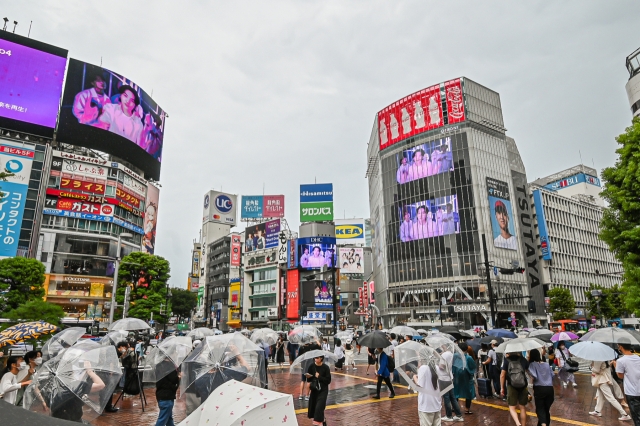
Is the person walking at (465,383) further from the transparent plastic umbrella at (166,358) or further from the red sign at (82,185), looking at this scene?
the red sign at (82,185)

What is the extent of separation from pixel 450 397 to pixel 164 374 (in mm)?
6510

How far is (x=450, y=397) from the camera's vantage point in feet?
30.8

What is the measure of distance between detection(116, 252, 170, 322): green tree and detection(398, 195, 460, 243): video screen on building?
37880 millimetres

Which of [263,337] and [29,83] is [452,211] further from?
[29,83]

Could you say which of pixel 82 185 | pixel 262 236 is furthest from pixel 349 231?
pixel 82 185

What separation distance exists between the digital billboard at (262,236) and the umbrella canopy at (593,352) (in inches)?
2597

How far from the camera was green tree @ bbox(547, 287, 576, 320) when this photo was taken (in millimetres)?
55594

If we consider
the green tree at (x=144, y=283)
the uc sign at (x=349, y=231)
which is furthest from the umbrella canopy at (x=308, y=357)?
the uc sign at (x=349, y=231)

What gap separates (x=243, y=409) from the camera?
3043 millimetres

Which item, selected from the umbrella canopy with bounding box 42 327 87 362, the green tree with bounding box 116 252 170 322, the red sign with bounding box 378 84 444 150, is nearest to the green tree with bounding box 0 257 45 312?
the green tree with bounding box 116 252 170 322

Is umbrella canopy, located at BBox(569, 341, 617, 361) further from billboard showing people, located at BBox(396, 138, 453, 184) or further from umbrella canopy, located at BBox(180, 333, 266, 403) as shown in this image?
billboard showing people, located at BBox(396, 138, 453, 184)

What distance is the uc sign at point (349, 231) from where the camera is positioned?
3708 inches

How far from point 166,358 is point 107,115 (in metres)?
53.0

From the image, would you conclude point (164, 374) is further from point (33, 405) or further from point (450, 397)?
point (450, 397)
